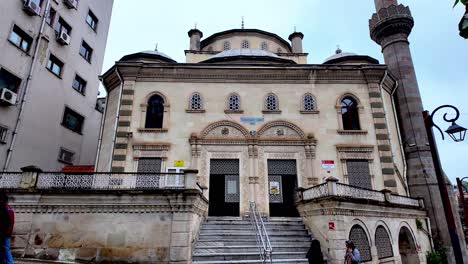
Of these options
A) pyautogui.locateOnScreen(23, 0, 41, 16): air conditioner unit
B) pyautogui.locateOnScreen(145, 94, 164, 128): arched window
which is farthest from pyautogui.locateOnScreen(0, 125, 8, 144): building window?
pyautogui.locateOnScreen(145, 94, 164, 128): arched window

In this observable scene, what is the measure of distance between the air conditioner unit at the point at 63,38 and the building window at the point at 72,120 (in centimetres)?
427

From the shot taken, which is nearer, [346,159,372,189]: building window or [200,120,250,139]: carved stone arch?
[346,159,372,189]: building window

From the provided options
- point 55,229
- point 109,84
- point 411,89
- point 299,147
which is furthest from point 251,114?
point 411,89

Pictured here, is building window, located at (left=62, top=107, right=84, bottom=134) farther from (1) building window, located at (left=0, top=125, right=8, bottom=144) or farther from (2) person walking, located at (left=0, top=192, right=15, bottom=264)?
(2) person walking, located at (left=0, top=192, right=15, bottom=264)

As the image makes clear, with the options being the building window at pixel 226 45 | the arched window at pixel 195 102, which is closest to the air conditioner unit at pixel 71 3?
the building window at pixel 226 45

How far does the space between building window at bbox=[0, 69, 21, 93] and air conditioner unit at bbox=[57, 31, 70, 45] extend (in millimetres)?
3943

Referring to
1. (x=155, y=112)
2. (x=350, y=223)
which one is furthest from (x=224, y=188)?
(x=350, y=223)

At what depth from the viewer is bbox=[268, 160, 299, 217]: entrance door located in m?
13.9

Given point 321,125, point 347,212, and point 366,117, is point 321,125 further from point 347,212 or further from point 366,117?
point 347,212

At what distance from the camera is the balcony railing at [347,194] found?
1064 cm

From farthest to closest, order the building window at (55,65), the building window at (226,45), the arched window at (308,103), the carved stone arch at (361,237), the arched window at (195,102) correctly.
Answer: the building window at (226,45) < the building window at (55,65) < the arched window at (308,103) < the arched window at (195,102) < the carved stone arch at (361,237)

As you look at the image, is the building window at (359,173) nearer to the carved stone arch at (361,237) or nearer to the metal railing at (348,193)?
the metal railing at (348,193)

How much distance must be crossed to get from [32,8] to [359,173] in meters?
20.3

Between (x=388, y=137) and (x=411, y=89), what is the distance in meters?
5.85
